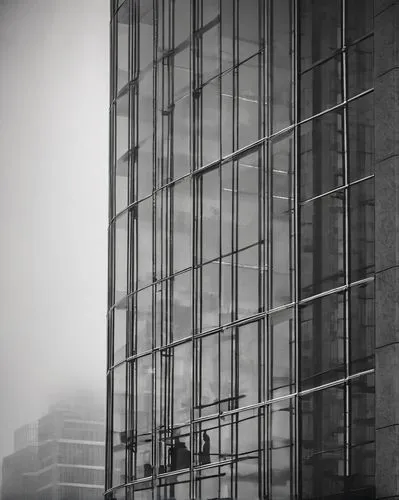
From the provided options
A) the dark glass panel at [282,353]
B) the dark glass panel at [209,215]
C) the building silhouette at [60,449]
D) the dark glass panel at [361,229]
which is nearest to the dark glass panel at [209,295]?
the dark glass panel at [209,215]

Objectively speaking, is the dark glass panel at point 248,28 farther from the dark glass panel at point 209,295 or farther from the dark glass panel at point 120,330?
the dark glass panel at point 120,330

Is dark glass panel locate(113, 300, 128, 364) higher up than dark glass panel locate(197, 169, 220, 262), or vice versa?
dark glass panel locate(197, 169, 220, 262)

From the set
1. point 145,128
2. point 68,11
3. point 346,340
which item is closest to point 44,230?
point 68,11

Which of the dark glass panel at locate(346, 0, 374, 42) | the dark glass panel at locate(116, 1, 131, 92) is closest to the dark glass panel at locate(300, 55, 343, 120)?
the dark glass panel at locate(346, 0, 374, 42)

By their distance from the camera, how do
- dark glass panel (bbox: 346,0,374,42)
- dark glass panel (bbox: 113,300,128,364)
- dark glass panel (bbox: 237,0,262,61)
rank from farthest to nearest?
dark glass panel (bbox: 113,300,128,364) < dark glass panel (bbox: 237,0,262,61) < dark glass panel (bbox: 346,0,374,42)

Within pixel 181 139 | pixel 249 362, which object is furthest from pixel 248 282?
pixel 181 139

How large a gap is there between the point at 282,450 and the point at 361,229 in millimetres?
5553

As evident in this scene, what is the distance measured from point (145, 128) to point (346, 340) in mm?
12655

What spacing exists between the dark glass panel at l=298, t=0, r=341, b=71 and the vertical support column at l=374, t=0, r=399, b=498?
2.13m

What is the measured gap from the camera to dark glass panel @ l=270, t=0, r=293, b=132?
31969 millimetres

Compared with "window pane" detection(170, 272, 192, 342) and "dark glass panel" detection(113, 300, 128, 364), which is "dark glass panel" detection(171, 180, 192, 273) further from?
"dark glass panel" detection(113, 300, 128, 364)

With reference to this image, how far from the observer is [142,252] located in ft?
128

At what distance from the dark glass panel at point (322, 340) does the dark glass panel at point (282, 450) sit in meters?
1.00

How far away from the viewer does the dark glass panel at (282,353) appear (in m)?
30.8
